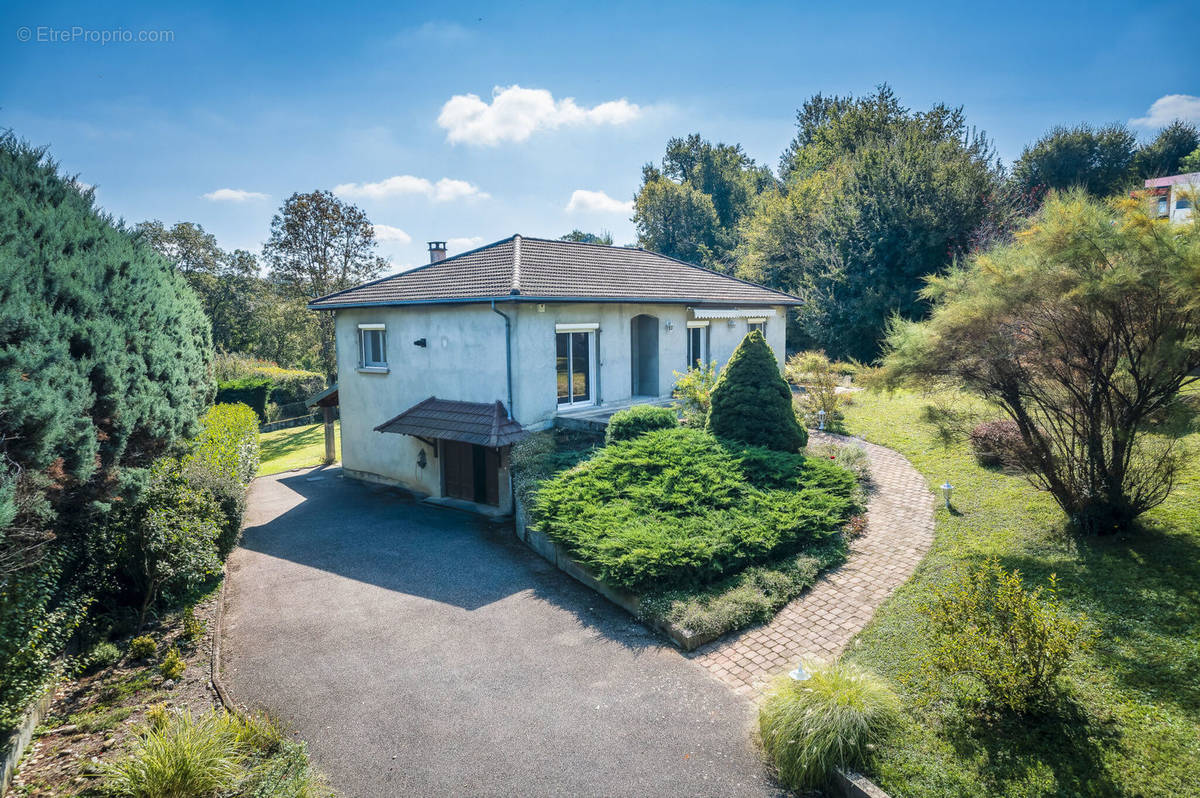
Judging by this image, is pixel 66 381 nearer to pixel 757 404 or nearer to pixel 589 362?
pixel 589 362

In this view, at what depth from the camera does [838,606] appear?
8773 millimetres

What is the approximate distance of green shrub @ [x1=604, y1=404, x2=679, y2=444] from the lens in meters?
14.4

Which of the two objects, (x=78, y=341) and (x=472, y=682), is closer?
(x=78, y=341)

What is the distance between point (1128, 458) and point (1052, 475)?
40.3 inches

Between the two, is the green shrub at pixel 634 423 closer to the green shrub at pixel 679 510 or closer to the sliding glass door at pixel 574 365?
the green shrub at pixel 679 510

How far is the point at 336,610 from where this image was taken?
10.1 metres

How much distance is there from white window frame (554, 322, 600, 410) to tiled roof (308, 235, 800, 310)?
0.97 m

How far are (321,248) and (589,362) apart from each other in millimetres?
29568

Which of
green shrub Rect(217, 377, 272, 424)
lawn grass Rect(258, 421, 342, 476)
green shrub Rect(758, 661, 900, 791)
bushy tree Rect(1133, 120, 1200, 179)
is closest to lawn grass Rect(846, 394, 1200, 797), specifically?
green shrub Rect(758, 661, 900, 791)

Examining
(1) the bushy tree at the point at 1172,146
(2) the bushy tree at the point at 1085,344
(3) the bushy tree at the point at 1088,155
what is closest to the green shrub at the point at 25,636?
(2) the bushy tree at the point at 1085,344

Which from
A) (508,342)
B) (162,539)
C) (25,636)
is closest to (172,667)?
(162,539)

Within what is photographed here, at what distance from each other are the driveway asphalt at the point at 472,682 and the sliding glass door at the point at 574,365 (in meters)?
5.50

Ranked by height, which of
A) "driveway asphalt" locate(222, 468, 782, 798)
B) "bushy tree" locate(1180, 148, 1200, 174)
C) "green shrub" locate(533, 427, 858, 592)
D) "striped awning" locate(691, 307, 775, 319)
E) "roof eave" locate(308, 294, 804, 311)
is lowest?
"driveway asphalt" locate(222, 468, 782, 798)

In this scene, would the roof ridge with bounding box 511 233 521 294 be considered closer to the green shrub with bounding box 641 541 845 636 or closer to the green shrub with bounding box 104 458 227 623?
the green shrub with bounding box 104 458 227 623
